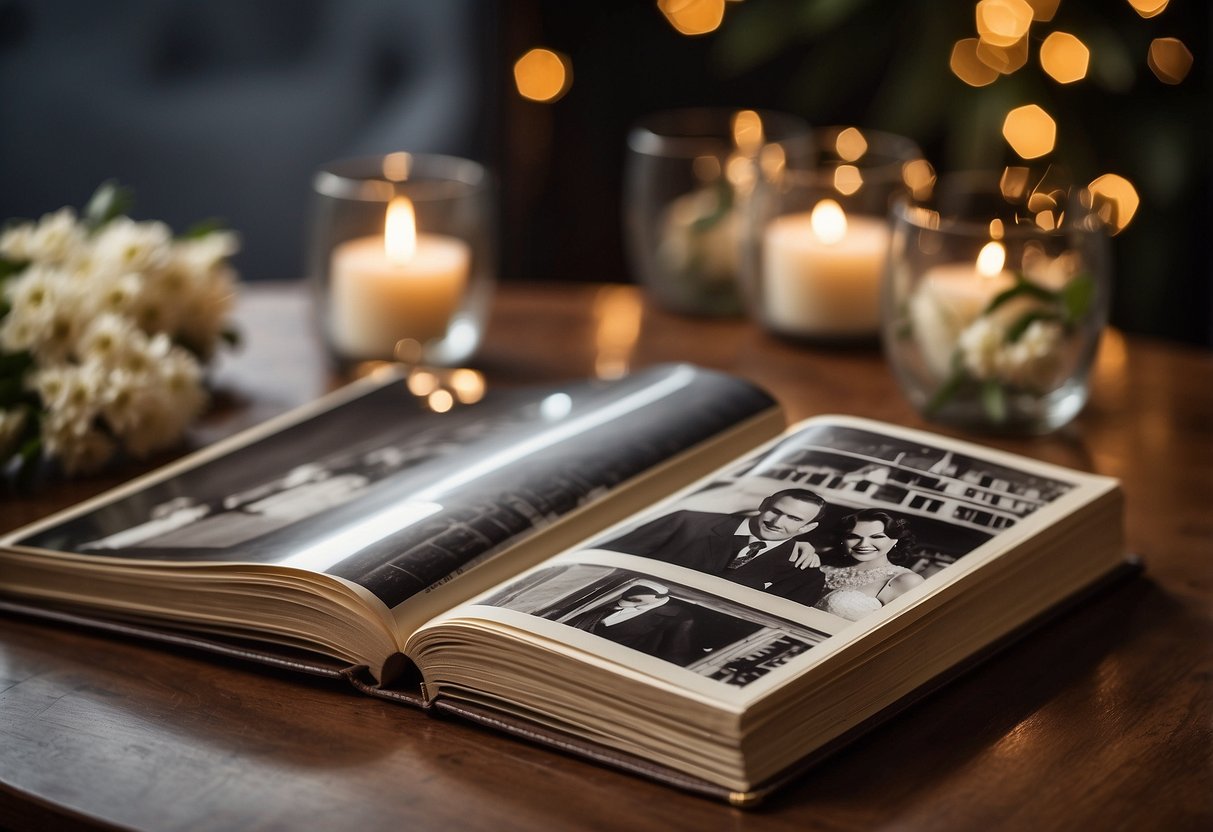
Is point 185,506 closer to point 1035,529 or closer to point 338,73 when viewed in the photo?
point 1035,529

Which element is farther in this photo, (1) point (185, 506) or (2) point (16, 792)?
(1) point (185, 506)

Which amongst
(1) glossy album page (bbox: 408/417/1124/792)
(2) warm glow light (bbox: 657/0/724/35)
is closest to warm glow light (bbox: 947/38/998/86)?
(2) warm glow light (bbox: 657/0/724/35)

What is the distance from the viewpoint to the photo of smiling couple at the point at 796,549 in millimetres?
637

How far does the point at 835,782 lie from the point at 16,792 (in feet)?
1.16

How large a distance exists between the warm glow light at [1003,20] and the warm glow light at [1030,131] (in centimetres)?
11

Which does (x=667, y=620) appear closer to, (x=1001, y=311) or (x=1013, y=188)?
(x=1001, y=311)

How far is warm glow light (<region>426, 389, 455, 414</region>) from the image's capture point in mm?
948

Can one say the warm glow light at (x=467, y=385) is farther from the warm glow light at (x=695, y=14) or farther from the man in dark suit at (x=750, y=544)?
the warm glow light at (x=695, y=14)

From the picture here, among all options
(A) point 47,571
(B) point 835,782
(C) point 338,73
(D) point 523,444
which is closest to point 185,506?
(A) point 47,571

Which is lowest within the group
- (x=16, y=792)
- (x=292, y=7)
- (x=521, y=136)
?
(x=16, y=792)

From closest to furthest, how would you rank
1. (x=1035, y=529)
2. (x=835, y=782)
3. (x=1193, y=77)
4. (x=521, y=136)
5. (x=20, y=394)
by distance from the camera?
(x=835, y=782) → (x=1035, y=529) → (x=20, y=394) → (x=1193, y=77) → (x=521, y=136)

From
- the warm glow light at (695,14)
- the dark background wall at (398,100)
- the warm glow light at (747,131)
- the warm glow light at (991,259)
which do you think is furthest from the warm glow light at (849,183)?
the warm glow light at (695,14)

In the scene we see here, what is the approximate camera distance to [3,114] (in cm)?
190

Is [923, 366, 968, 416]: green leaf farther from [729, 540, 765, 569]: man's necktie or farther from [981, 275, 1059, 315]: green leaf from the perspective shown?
[729, 540, 765, 569]: man's necktie
